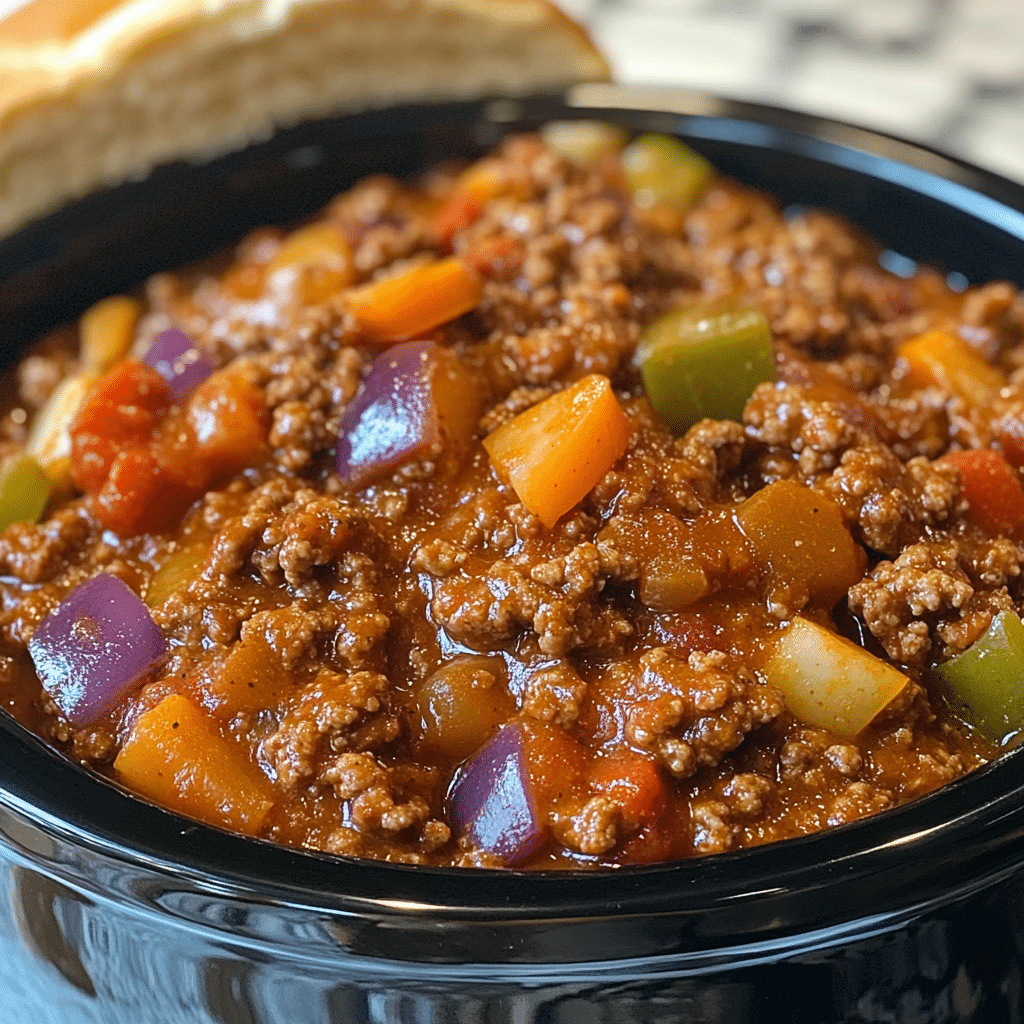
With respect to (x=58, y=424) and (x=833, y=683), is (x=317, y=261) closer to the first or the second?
(x=58, y=424)

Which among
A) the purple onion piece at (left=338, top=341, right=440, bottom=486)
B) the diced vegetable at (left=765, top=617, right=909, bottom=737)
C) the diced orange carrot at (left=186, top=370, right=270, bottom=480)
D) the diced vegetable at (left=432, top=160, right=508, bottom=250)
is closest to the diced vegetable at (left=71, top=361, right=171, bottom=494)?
the diced orange carrot at (left=186, top=370, right=270, bottom=480)

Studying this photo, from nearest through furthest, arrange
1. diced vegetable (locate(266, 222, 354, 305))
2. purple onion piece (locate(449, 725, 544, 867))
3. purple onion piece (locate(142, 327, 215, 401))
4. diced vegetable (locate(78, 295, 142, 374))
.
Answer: purple onion piece (locate(449, 725, 544, 867))
purple onion piece (locate(142, 327, 215, 401))
diced vegetable (locate(266, 222, 354, 305))
diced vegetable (locate(78, 295, 142, 374))

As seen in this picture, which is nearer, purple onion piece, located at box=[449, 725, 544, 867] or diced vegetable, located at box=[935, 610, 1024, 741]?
purple onion piece, located at box=[449, 725, 544, 867]

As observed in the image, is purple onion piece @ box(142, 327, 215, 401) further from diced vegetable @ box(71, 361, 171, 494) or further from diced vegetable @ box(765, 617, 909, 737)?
diced vegetable @ box(765, 617, 909, 737)

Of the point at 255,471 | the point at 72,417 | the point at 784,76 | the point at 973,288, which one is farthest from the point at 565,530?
the point at 784,76

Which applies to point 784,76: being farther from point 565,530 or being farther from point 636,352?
point 565,530

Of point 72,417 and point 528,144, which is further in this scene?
point 528,144

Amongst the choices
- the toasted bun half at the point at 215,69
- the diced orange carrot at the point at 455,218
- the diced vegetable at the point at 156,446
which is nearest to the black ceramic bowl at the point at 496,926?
the diced vegetable at the point at 156,446
